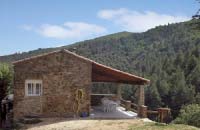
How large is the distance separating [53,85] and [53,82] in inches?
7.5

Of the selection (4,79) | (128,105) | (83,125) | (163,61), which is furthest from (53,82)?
(163,61)

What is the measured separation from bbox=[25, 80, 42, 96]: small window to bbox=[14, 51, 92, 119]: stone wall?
7.9 inches

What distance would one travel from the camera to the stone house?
2423cm

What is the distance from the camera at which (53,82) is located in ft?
80.6

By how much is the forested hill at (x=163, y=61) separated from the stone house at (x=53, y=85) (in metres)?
3.95

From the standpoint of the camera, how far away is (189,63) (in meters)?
106

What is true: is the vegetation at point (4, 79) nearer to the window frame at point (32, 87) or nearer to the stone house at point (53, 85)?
the stone house at point (53, 85)

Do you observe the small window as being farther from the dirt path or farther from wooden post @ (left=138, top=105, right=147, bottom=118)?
wooden post @ (left=138, top=105, right=147, bottom=118)

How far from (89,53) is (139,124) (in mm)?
135859

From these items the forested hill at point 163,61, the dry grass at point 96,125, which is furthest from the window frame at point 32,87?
the forested hill at point 163,61

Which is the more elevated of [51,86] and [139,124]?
[51,86]

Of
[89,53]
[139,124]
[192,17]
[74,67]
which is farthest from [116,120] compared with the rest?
[89,53]

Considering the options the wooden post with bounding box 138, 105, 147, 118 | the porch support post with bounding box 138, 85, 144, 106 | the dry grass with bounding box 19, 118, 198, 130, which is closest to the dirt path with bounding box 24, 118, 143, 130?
the dry grass with bounding box 19, 118, 198, 130

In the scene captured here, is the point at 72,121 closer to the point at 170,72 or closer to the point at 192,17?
the point at 192,17
